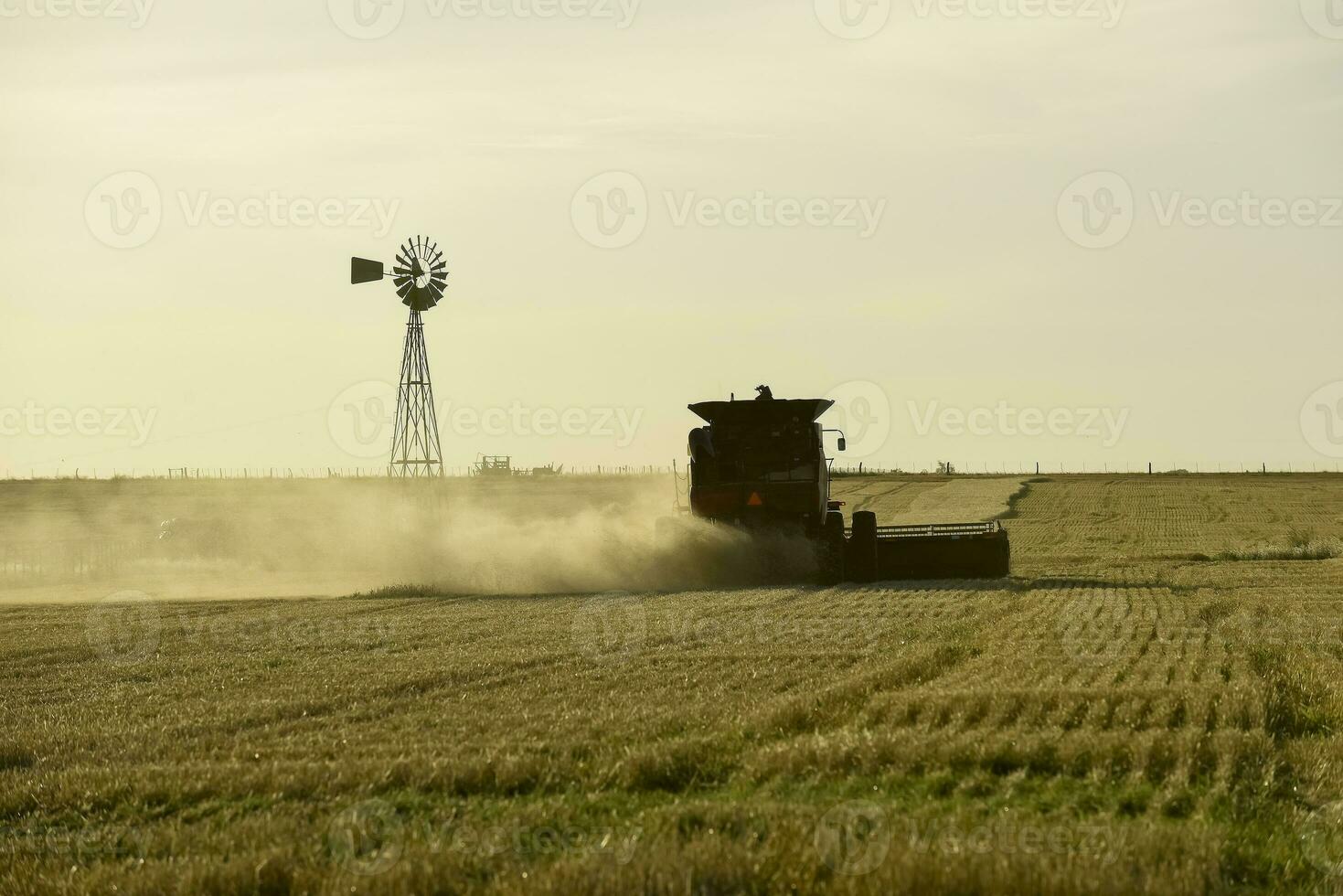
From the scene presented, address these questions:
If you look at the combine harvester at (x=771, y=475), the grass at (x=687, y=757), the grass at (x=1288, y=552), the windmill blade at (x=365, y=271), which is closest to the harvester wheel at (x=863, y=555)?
the combine harvester at (x=771, y=475)

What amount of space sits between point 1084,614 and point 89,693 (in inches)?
517

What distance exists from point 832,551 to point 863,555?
3.35ft

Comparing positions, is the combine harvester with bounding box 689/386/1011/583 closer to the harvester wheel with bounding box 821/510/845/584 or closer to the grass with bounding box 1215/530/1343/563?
the harvester wheel with bounding box 821/510/845/584

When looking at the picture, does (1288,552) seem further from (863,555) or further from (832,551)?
(832,551)

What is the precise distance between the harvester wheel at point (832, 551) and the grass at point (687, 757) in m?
8.06

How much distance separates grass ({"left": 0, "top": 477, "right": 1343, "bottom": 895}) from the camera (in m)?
7.76

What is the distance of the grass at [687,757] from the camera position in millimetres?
7758

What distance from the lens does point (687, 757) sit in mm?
10367

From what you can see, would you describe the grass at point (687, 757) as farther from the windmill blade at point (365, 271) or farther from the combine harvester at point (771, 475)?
the windmill blade at point (365, 271)

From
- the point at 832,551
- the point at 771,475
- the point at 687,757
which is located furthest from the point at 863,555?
the point at 687,757

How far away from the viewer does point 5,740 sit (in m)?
12.0

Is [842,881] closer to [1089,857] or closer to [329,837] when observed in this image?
[1089,857]

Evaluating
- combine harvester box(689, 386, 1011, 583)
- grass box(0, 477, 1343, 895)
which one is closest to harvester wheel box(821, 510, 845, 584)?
combine harvester box(689, 386, 1011, 583)

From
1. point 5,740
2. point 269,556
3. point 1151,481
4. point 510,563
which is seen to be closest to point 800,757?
point 5,740
